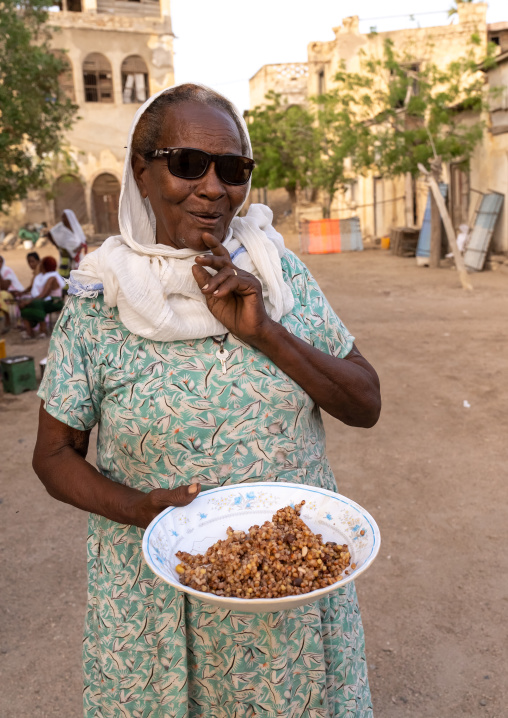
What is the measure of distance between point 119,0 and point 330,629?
101 feet

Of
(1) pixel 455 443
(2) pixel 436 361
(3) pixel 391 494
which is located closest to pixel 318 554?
(3) pixel 391 494

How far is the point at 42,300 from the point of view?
9.48 metres

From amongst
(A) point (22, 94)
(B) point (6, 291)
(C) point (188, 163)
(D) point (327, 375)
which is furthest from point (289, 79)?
(D) point (327, 375)

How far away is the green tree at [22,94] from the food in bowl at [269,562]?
706 cm

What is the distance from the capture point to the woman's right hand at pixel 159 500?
1313 millimetres

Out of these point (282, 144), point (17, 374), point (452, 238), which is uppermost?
point (282, 144)

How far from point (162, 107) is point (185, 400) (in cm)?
64

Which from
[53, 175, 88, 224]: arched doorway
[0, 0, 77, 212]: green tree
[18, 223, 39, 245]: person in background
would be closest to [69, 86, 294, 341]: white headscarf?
[0, 0, 77, 212]: green tree

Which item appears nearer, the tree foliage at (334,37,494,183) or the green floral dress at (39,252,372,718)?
the green floral dress at (39,252,372,718)

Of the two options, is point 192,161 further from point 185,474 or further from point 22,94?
point 22,94

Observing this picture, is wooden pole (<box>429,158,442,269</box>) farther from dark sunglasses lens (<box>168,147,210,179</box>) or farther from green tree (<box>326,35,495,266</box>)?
dark sunglasses lens (<box>168,147,210,179</box>)

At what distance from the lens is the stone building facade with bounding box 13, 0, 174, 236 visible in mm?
27109

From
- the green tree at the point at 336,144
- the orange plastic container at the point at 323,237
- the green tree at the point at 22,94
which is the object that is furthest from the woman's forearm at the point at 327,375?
the orange plastic container at the point at 323,237

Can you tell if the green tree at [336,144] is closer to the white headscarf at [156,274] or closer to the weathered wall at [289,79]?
the weathered wall at [289,79]
